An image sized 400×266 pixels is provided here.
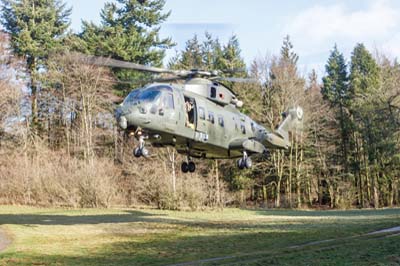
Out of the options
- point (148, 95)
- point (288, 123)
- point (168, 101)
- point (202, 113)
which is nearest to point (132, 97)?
point (148, 95)

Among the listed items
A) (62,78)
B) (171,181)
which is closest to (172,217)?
(171,181)

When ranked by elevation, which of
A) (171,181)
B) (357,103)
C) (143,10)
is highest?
(143,10)

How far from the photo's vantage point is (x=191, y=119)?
1578 cm

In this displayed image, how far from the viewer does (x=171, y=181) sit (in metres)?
32.0

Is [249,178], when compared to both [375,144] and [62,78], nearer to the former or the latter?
[375,144]

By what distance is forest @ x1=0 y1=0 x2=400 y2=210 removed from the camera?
1623 inches

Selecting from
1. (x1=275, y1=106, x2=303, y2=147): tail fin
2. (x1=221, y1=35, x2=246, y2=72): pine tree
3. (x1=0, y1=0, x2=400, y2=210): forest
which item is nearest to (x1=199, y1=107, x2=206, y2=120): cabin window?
(x1=275, y1=106, x2=303, y2=147): tail fin

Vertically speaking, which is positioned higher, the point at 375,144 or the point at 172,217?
the point at 375,144

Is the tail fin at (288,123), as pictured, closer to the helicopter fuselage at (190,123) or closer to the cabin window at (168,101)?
the helicopter fuselage at (190,123)

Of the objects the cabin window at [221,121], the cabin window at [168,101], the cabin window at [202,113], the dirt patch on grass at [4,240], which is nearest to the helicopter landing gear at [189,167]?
the cabin window at [221,121]

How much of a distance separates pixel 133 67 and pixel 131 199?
2241 centimetres

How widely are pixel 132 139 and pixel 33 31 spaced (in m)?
14.3

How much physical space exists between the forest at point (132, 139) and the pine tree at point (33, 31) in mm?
104

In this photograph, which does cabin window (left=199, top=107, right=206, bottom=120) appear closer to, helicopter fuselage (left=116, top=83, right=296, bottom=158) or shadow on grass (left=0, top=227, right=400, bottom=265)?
helicopter fuselage (left=116, top=83, right=296, bottom=158)
